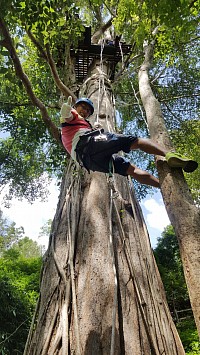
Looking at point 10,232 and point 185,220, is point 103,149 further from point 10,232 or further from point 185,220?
point 10,232

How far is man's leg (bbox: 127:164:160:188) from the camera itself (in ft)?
7.59

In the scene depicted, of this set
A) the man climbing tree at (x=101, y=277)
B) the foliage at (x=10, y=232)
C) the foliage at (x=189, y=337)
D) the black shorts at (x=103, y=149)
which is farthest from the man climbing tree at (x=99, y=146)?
the foliage at (x=10, y=232)

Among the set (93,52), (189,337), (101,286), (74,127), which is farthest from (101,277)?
(93,52)

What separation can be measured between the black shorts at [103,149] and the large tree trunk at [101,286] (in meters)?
0.19

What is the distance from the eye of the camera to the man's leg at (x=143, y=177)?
231 cm

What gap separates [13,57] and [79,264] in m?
1.78

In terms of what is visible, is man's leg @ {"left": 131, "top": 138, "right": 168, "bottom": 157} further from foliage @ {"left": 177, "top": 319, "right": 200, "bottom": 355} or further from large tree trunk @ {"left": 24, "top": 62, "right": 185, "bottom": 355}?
foliage @ {"left": 177, "top": 319, "right": 200, "bottom": 355}

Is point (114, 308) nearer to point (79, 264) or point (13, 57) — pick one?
point (79, 264)

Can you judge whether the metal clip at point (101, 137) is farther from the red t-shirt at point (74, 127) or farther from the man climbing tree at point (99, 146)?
the red t-shirt at point (74, 127)

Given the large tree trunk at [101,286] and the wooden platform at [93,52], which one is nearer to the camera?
the large tree trunk at [101,286]

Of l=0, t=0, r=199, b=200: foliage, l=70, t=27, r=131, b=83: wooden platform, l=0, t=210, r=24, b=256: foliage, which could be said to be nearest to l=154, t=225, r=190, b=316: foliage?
l=0, t=0, r=199, b=200: foliage

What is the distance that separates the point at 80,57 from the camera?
202 inches

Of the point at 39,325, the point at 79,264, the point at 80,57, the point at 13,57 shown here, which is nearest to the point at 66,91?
the point at 13,57

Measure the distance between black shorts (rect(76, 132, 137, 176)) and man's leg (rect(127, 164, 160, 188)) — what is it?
143 millimetres
